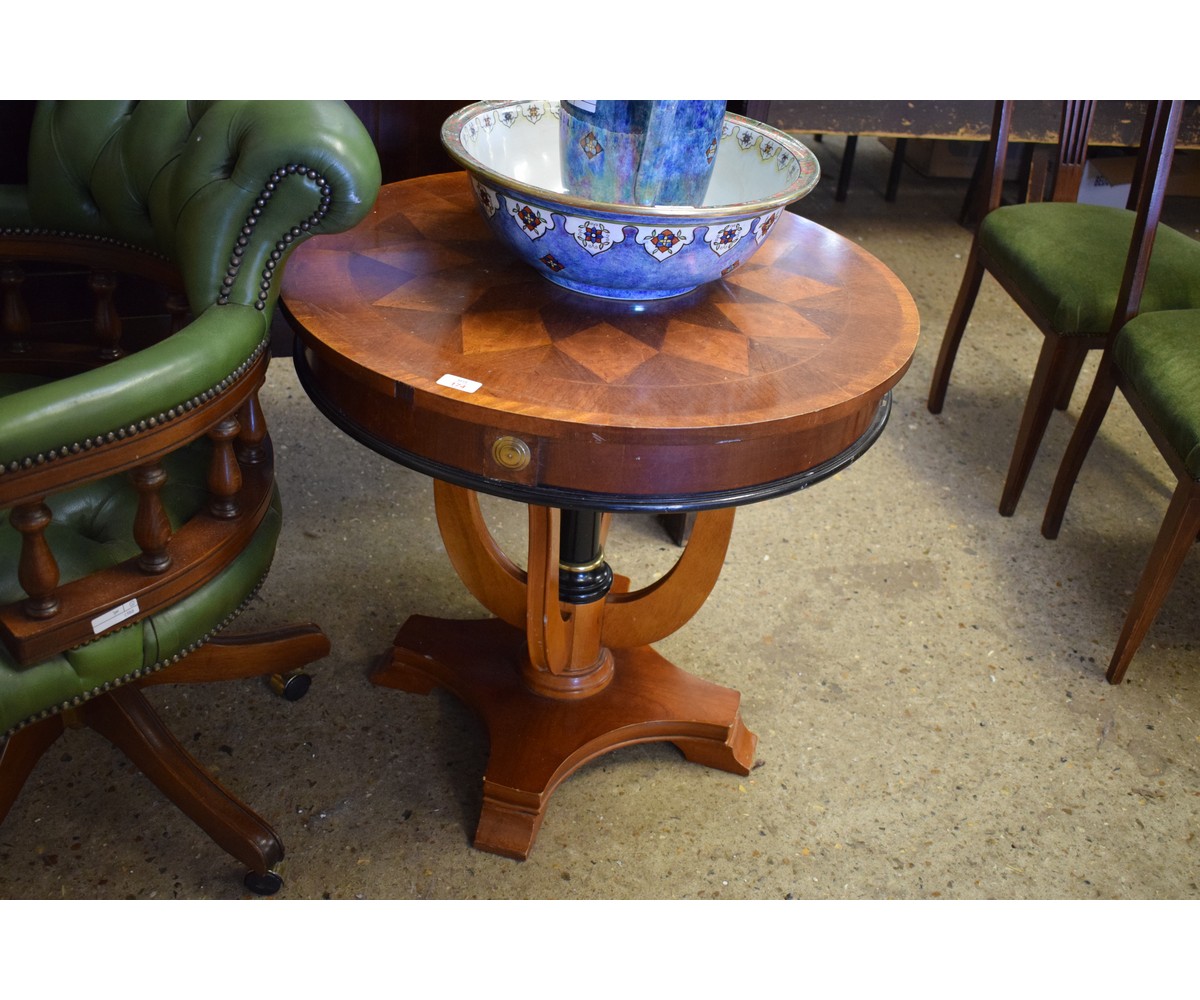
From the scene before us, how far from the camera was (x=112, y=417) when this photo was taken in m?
1.04

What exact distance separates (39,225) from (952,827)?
64.3 inches

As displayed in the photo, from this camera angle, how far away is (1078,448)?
2.24 m

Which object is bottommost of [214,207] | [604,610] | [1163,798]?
[1163,798]

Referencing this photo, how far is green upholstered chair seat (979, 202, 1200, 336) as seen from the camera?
215 centimetres

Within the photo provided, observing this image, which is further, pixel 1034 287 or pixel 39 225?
pixel 1034 287

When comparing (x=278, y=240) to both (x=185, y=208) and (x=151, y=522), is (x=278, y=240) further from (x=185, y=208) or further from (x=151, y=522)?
(x=151, y=522)

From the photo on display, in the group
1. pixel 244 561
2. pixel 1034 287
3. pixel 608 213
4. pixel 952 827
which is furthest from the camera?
pixel 1034 287

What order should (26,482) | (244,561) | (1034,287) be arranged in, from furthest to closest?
(1034,287)
(244,561)
(26,482)

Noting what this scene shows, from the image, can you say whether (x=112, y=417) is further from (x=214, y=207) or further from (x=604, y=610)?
(x=604, y=610)

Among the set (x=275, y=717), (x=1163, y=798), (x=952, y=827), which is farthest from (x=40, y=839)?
(x=1163, y=798)

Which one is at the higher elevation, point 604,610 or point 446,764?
point 604,610

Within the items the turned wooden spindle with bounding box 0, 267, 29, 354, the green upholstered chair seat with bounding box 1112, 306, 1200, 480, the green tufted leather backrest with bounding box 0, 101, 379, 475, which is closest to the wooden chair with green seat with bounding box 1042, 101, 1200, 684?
the green upholstered chair seat with bounding box 1112, 306, 1200, 480

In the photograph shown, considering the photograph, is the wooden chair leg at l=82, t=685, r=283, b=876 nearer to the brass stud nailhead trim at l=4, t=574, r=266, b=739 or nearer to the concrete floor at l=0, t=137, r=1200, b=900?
the concrete floor at l=0, t=137, r=1200, b=900

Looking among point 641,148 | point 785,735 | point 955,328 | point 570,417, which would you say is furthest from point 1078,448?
point 570,417
